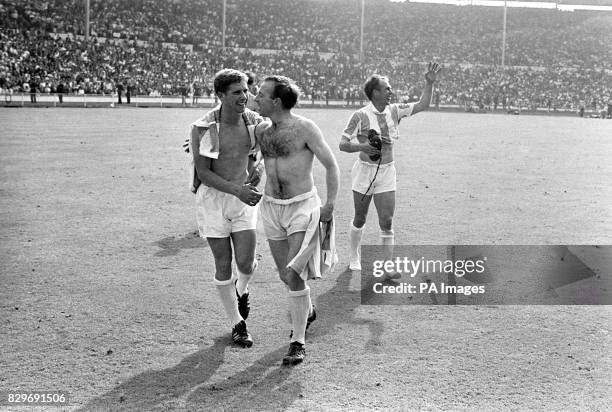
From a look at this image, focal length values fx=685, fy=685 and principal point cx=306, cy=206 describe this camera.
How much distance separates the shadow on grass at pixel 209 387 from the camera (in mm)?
4184

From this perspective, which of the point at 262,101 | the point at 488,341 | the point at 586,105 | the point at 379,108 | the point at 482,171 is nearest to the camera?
the point at 262,101

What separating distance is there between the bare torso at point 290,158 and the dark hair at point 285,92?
0.12 metres

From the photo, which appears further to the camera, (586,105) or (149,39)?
(586,105)

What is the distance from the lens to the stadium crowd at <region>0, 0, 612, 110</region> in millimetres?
43750

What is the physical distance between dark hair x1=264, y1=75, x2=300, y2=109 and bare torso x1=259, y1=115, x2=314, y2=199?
0.39 ft

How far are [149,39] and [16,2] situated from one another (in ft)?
30.8

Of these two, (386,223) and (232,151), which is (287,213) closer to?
(232,151)

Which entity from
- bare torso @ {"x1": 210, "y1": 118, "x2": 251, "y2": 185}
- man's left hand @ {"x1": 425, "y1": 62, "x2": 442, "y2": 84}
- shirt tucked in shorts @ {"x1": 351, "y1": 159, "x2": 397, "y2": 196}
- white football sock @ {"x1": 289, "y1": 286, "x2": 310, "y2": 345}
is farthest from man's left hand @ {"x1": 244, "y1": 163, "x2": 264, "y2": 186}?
man's left hand @ {"x1": 425, "y1": 62, "x2": 442, "y2": 84}

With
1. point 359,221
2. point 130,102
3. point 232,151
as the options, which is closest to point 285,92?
point 232,151

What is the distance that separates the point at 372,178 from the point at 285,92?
100 inches

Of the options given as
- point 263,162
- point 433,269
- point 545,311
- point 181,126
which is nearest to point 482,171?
point 433,269

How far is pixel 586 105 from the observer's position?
57.4 metres

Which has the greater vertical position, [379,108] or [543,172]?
[379,108]

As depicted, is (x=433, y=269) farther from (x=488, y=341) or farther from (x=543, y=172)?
(x=543, y=172)
